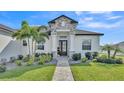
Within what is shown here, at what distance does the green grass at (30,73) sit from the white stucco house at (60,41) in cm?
75

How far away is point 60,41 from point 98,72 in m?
2.41

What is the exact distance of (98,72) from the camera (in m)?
11.4

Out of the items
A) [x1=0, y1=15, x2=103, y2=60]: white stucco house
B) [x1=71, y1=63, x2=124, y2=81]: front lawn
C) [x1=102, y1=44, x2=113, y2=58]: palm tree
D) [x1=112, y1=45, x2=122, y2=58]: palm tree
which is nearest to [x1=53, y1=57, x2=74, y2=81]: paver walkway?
[x1=71, y1=63, x2=124, y2=81]: front lawn

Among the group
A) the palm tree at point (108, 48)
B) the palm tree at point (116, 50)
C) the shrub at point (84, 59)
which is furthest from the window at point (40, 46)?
the palm tree at point (116, 50)

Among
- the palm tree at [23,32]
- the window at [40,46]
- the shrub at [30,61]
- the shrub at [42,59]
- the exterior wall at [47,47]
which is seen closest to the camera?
the palm tree at [23,32]

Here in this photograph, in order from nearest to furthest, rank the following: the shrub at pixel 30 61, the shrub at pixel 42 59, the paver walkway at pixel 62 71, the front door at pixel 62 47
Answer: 1. the paver walkway at pixel 62 71
2. the shrub at pixel 30 61
3. the shrub at pixel 42 59
4. the front door at pixel 62 47

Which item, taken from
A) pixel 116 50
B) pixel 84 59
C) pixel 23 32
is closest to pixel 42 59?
pixel 23 32

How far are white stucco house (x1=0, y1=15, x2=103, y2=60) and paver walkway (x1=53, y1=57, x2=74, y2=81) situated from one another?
351mm

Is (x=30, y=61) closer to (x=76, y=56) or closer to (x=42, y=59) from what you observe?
(x=42, y=59)

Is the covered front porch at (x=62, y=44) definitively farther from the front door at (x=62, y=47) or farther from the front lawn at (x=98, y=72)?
the front lawn at (x=98, y=72)

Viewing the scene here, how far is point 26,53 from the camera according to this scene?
1190cm

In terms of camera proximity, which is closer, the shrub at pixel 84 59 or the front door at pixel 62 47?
the shrub at pixel 84 59

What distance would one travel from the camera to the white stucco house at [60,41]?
1177 centimetres

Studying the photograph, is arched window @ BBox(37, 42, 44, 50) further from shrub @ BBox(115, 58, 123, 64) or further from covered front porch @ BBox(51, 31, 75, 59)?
shrub @ BBox(115, 58, 123, 64)
